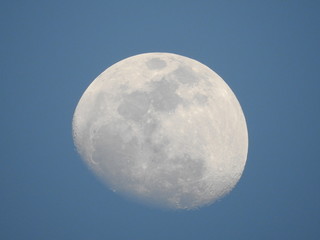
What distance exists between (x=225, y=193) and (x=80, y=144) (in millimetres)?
3712

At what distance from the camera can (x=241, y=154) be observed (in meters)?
7.88

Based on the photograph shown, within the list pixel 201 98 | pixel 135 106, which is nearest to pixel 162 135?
pixel 135 106

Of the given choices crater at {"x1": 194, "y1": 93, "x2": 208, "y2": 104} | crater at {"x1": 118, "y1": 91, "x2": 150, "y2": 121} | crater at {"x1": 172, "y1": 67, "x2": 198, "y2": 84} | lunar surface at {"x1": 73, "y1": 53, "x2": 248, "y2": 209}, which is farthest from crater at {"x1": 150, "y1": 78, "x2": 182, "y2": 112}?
crater at {"x1": 194, "y1": 93, "x2": 208, "y2": 104}

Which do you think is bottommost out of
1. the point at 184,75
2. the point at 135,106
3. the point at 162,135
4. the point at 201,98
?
the point at 162,135

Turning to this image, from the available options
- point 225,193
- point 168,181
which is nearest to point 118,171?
point 168,181

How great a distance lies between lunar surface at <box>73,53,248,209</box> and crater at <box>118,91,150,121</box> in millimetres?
21

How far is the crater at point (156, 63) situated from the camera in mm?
7688

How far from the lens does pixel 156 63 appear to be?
7.84 m

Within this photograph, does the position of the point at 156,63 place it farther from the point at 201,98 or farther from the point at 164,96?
the point at 201,98

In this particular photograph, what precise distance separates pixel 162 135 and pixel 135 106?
847 millimetres

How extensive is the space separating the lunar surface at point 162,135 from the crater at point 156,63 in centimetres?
2

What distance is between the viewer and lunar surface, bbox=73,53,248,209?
6.61 metres

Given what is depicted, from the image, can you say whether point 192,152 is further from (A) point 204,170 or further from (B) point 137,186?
(B) point 137,186

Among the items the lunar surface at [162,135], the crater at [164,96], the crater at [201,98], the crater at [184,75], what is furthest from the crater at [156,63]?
the crater at [201,98]
